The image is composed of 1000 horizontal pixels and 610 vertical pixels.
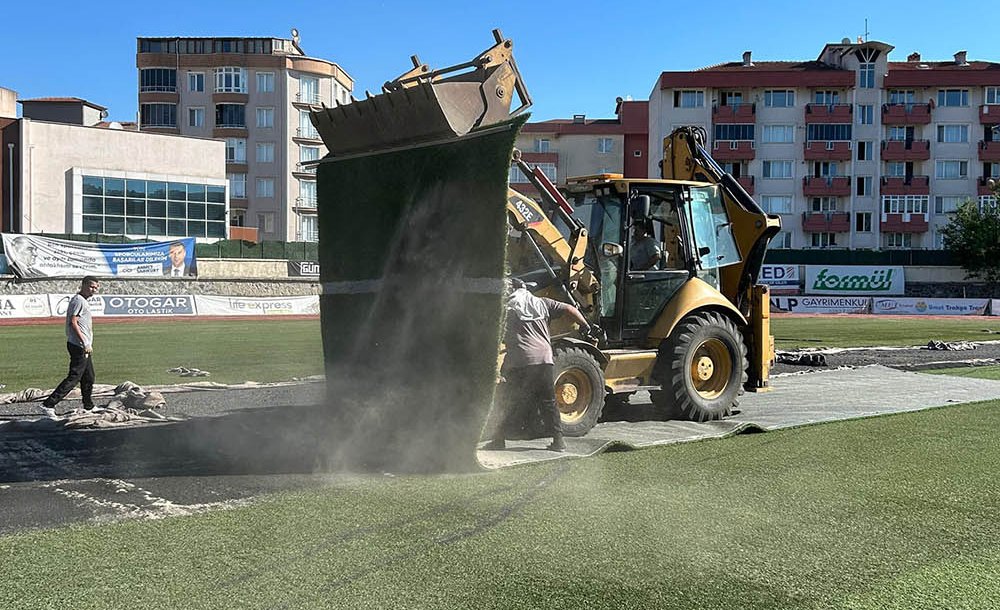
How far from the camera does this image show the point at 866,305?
1796 inches

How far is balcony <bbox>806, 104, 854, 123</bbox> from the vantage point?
6731 cm

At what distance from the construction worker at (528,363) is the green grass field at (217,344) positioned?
3.46m

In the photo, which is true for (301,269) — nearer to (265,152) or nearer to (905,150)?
(265,152)

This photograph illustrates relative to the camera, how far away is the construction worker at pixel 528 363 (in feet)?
27.5

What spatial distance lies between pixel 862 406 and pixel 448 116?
6.76 metres

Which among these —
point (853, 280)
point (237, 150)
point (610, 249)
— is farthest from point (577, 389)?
point (237, 150)

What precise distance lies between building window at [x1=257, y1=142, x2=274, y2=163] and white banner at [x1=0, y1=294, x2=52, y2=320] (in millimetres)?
42107

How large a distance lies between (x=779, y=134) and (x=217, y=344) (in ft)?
182

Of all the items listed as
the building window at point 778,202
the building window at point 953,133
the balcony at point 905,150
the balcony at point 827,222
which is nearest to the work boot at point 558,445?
the building window at point 778,202

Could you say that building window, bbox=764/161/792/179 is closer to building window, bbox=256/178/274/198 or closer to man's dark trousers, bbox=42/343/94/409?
building window, bbox=256/178/274/198

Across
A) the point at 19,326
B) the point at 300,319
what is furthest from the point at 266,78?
the point at 19,326

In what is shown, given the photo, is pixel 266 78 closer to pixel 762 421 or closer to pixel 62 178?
pixel 62 178

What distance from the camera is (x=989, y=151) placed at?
6775 cm

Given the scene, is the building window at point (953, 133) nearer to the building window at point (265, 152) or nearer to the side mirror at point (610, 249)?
the building window at point (265, 152)
